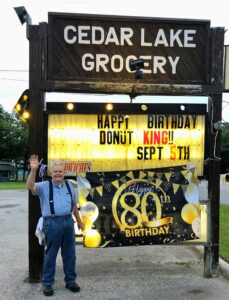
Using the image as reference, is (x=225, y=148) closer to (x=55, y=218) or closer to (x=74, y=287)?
(x=74, y=287)

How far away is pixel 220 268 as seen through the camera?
6.72m

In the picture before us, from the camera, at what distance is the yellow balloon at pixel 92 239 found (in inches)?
249

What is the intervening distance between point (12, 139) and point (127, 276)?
178ft

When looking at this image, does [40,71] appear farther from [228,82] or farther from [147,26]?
[228,82]

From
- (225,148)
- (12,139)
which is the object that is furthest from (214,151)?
(225,148)

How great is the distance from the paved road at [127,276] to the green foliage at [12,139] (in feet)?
168

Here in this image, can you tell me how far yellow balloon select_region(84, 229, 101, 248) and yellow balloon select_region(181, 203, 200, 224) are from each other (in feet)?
Answer: 4.32

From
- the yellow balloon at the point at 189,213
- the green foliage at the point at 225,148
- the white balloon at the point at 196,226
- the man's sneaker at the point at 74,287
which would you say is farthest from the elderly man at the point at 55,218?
the green foliage at the point at 225,148

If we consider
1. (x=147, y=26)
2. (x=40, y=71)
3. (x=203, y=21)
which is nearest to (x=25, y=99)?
(x=40, y=71)

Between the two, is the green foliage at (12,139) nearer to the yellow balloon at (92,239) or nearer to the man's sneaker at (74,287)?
the yellow balloon at (92,239)

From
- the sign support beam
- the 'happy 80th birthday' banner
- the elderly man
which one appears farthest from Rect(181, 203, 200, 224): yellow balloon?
the elderly man

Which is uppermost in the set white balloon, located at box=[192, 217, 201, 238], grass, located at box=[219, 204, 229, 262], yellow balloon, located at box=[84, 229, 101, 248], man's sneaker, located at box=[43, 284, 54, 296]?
white balloon, located at box=[192, 217, 201, 238]

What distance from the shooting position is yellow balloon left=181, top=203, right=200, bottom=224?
652cm

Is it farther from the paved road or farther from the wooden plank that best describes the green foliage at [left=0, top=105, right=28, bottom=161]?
the wooden plank
